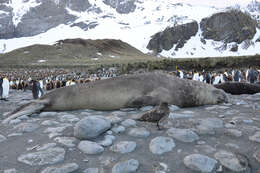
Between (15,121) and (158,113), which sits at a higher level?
(158,113)

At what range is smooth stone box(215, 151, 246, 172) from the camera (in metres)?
2.00

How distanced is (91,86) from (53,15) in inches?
8386

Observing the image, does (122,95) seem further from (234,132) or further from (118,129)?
(234,132)

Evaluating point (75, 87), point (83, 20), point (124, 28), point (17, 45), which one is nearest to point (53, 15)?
point (83, 20)

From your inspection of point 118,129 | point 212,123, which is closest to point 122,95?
point 118,129

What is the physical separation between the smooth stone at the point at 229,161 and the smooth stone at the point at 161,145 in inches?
19.4

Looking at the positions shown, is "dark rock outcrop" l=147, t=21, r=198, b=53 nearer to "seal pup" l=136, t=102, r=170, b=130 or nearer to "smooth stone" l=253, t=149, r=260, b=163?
"seal pup" l=136, t=102, r=170, b=130

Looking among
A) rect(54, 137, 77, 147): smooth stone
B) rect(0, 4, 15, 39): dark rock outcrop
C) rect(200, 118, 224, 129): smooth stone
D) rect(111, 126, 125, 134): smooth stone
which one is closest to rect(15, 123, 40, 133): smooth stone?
rect(54, 137, 77, 147): smooth stone

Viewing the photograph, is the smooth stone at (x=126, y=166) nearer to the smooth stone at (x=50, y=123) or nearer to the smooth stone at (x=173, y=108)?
the smooth stone at (x=50, y=123)

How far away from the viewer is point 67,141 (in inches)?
102

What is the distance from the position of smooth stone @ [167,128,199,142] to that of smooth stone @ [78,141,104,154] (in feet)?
3.00

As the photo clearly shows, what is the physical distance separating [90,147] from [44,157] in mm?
469

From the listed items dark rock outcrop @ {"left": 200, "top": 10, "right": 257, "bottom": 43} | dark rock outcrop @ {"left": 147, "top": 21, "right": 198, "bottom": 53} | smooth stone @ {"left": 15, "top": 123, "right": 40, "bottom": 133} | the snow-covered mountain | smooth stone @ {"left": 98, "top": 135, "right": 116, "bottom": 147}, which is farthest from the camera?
dark rock outcrop @ {"left": 147, "top": 21, "right": 198, "bottom": 53}

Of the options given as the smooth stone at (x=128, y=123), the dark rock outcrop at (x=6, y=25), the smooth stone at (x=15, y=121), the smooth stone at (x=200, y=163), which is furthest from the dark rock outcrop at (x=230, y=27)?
the dark rock outcrop at (x=6, y=25)
